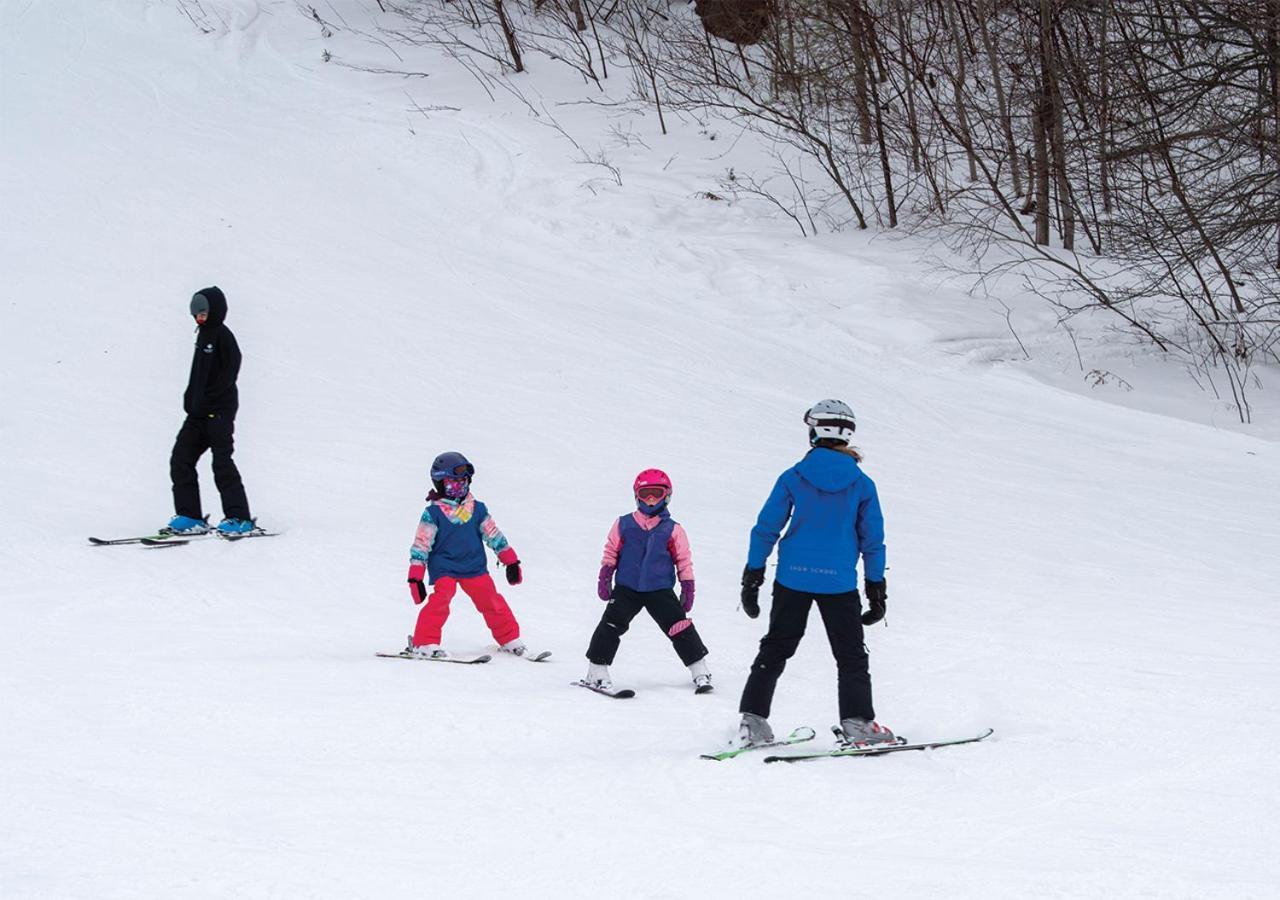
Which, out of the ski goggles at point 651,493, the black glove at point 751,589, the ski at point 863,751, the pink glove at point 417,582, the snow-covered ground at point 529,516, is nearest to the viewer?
the snow-covered ground at point 529,516

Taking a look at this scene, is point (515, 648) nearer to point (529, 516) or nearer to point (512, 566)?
point (512, 566)

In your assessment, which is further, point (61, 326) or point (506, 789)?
point (61, 326)

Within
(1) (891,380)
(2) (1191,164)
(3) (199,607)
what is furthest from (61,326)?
(2) (1191,164)

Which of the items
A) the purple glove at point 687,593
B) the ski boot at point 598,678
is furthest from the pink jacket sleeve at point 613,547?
the ski boot at point 598,678

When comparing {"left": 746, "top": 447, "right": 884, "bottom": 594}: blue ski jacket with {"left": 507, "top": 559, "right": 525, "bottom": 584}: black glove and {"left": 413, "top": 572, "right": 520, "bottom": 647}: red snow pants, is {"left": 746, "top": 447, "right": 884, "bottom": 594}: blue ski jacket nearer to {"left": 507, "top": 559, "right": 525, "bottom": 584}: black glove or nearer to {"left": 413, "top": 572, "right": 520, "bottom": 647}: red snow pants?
{"left": 507, "top": 559, "right": 525, "bottom": 584}: black glove

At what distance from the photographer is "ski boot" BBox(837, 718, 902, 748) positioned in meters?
5.41

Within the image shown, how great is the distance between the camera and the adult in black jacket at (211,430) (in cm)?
927

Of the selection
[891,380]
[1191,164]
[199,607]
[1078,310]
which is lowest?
[199,607]

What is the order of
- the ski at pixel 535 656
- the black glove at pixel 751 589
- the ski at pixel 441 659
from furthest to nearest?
the ski at pixel 535 656, the ski at pixel 441 659, the black glove at pixel 751 589

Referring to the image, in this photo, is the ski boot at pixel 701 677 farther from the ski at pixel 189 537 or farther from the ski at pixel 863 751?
the ski at pixel 189 537

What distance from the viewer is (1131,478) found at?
1185cm

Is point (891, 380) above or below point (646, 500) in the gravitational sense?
above

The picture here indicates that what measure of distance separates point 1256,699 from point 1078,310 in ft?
31.2

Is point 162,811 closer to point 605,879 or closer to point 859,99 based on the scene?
point 605,879
